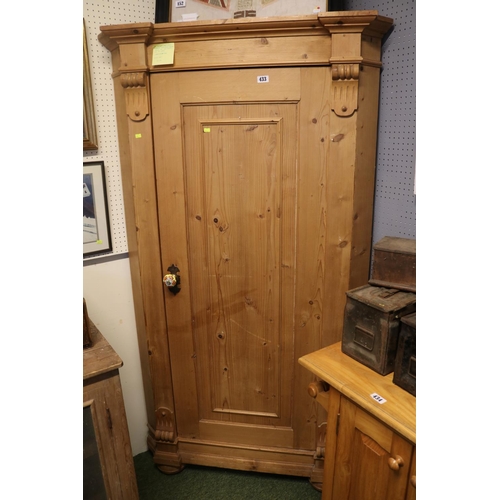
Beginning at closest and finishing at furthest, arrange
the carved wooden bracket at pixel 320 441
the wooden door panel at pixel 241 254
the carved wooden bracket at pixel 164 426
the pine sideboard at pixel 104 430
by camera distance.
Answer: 1. the pine sideboard at pixel 104 430
2. the wooden door panel at pixel 241 254
3. the carved wooden bracket at pixel 320 441
4. the carved wooden bracket at pixel 164 426

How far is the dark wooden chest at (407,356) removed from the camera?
1.39m

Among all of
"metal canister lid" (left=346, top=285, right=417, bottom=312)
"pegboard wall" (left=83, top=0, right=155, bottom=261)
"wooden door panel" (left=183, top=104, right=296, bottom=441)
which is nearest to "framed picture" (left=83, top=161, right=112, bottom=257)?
"pegboard wall" (left=83, top=0, right=155, bottom=261)

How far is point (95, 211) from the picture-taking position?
2.08m

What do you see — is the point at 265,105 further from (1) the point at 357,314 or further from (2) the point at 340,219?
(1) the point at 357,314

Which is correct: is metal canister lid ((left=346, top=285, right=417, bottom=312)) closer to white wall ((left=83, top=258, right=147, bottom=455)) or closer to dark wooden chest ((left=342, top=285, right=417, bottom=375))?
dark wooden chest ((left=342, top=285, right=417, bottom=375))

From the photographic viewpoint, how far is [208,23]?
1.69 metres

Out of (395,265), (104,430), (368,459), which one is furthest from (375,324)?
(104,430)

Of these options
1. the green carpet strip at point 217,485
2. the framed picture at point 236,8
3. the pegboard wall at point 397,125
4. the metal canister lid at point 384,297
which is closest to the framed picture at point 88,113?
the framed picture at point 236,8

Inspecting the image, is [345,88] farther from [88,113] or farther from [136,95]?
[88,113]

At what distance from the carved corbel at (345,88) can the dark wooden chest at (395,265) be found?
22.4 inches

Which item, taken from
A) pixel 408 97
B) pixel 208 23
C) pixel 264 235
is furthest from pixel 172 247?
pixel 408 97

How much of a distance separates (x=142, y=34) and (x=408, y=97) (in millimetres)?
1150

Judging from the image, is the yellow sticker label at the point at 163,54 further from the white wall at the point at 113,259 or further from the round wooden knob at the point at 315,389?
the round wooden knob at the point at 315,389

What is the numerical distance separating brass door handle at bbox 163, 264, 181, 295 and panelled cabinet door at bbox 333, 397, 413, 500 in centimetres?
94
